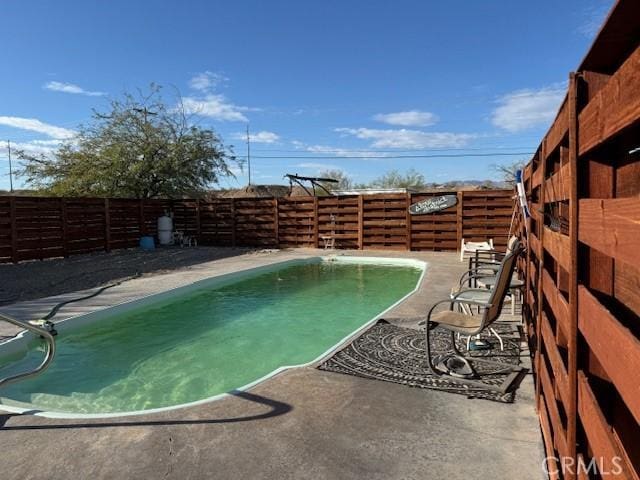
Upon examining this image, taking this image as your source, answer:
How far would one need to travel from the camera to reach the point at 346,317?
657cm

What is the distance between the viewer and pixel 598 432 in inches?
39.6

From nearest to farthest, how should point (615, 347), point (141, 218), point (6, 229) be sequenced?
point (615, 347)
point (6, 229)
point (141, 218)

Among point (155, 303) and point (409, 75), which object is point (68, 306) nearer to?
point (155, 303)

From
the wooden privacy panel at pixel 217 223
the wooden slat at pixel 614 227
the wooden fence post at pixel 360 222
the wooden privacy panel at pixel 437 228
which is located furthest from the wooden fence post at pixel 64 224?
the wooden slat at pixel 614 227

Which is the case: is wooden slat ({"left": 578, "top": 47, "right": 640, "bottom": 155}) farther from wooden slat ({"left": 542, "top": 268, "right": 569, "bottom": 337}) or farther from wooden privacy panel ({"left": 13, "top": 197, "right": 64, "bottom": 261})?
wooden privacy panel ({"left": 13, "top": 197, "right": 64, "bottom": 261})

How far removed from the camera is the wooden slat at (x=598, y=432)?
85cm

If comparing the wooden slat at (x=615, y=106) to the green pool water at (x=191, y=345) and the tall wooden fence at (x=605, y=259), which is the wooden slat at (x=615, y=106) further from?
the green pool water at (x=191, y=345)

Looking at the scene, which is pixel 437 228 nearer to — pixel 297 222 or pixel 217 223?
pixel 297 222

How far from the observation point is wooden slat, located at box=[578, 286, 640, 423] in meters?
0.74

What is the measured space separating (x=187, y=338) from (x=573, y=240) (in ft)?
16.7

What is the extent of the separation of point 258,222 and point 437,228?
606 cm

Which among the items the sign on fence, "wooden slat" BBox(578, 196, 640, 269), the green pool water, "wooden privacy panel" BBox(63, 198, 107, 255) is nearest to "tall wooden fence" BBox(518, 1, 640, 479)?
"wooden slat" BBox(578, 196, 640, 269)

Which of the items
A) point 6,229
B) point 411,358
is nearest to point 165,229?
point 6,229

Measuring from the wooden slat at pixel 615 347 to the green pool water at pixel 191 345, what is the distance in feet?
11.5
